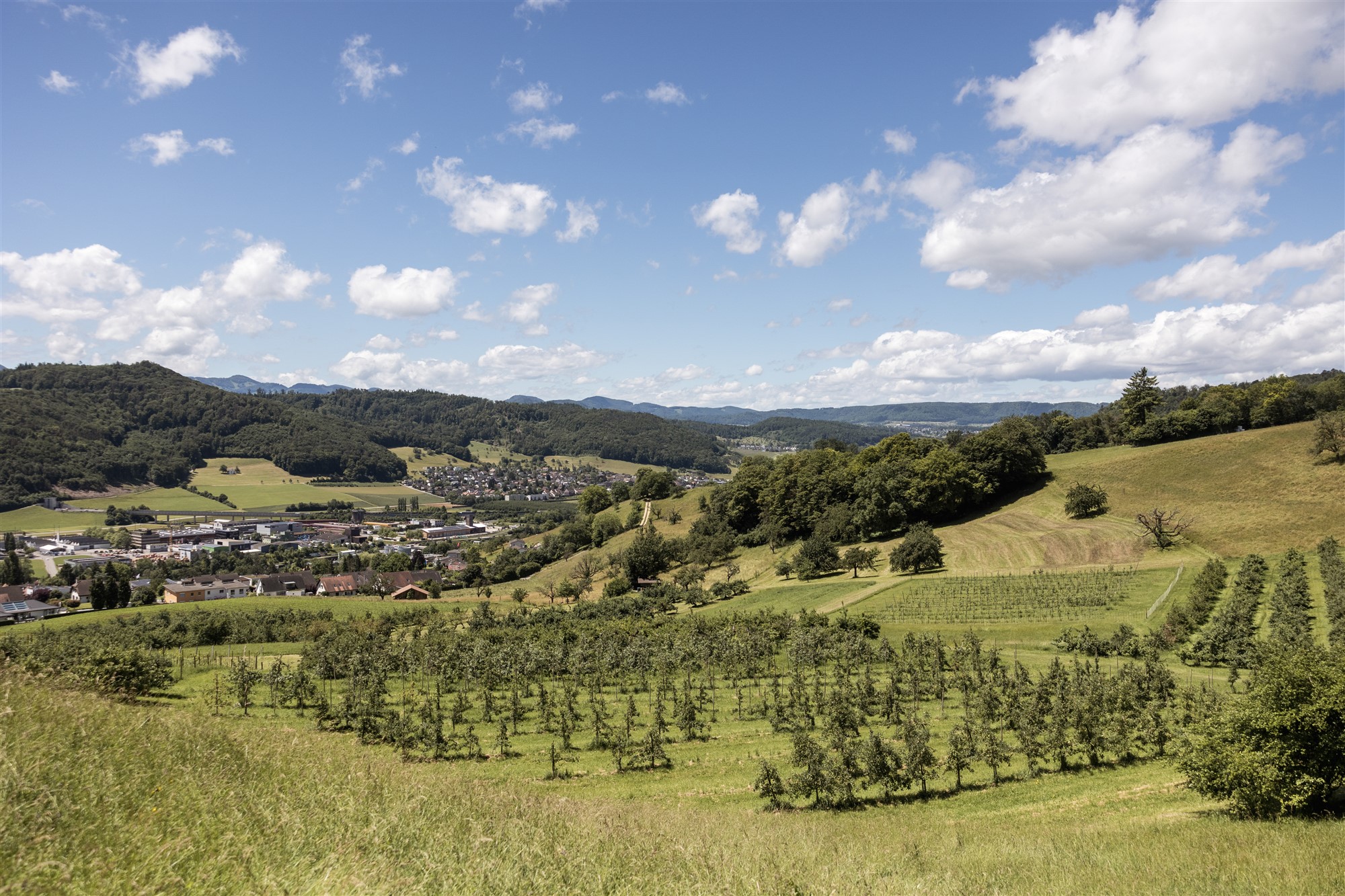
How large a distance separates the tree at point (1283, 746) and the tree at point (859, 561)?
183ft

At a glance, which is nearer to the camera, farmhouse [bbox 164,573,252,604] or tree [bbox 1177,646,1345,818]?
tree [bbox 1177,646,1345,818]

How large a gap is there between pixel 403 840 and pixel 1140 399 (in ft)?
390

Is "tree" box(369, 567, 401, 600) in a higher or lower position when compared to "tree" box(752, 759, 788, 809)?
lower

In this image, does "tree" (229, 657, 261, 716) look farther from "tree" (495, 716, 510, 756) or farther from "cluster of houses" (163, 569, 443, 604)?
"cluster of houses" (163, 569, 443, 604)

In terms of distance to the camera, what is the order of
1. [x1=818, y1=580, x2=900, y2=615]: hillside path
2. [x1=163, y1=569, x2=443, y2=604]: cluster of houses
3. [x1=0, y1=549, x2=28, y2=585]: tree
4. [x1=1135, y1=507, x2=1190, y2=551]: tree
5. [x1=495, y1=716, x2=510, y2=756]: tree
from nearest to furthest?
[x1=495, y1=716, x2=510, y2=756]: tree
[x1=818, y1=580, x2=900, y2=615]: hillside path
[x1=1135, y1=507, x2=1190, y2=551]: tree
[x1=163, y1=569, x2=443, y2=604]: cluster of houses
[x1=0, y1=549, x2=28, y2=585]: tree

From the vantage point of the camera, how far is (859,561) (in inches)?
2867

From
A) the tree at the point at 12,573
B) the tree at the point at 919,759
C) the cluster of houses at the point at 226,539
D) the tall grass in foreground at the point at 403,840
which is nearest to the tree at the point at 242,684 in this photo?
the tall grass in foreground at the point at 403,840

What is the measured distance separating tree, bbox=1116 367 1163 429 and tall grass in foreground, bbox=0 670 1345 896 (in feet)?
340

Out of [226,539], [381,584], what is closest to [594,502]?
[381,584]

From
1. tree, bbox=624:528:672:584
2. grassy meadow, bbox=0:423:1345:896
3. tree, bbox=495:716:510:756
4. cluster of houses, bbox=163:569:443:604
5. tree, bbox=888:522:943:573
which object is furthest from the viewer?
cluster of houses, bbox=163:569:443:604

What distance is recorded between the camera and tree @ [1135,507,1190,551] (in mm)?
63625

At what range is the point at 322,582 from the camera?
103 m

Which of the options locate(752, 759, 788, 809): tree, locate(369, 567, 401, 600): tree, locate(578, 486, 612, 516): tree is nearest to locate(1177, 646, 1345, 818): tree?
locate(752, 759, 788, 809): tree

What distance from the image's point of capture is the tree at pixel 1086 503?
76.8m
